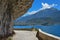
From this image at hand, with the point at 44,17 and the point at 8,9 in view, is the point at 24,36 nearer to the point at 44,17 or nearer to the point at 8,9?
the point at 44,17

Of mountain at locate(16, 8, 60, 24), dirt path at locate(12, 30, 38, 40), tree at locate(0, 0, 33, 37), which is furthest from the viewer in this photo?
mountain at locate(16, 8, 60, 24)

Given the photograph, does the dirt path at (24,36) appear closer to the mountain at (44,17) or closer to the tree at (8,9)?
the tree at (8,9)

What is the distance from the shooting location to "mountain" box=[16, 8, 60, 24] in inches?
204

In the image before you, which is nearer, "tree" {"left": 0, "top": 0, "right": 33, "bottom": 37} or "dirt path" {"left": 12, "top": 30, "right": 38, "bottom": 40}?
"tree" {"left": 0, "top": 0, "right": 33, "bottom": 37}

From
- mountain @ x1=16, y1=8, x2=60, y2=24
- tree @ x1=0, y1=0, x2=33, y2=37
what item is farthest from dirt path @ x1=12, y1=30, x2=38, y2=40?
mountain @ x1=16, y1=8, x2=60, y2=24

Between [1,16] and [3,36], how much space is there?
599mm

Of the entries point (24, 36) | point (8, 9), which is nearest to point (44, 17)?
point (24, 36)

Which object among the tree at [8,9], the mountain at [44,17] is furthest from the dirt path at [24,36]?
the mountain at [44,17]

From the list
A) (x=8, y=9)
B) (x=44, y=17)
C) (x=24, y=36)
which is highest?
(x=8, y=9)

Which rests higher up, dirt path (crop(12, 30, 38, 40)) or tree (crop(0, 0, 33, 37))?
tree (crop(0, 0, 33, 37))

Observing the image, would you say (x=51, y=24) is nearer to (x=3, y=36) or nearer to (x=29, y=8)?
(x=29, y=8)

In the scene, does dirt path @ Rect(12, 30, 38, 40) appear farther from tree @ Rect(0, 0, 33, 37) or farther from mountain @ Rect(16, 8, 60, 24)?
mountain @ Rect(16, 8, 60, 24)

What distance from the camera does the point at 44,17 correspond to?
17.4 ft

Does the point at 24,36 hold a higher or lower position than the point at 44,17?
lower
